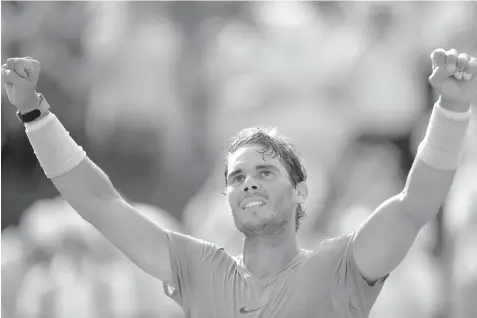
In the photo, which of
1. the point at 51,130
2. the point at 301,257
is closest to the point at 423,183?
the point at 301,257

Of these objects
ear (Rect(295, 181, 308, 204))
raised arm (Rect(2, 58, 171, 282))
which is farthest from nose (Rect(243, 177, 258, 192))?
raised arm (Rect(2, 58, 171, 282))

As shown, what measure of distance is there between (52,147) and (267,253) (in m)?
0.88

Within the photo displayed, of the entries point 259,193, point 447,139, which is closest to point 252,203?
point 259,193

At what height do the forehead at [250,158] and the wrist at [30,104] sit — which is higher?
the wrist at [30,104]

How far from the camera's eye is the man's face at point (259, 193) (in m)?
2.88

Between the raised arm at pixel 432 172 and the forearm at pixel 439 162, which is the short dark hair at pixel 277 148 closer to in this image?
the raised arm at pixel 432 172

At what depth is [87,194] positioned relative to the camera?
2922 millimetres

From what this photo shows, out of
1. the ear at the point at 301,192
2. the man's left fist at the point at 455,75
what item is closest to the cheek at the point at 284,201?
the ear at the point at 301,192

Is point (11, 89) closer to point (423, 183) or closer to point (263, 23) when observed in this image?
point (423, 183)

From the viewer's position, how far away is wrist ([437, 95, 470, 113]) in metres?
2.56

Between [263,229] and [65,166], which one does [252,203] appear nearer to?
[263,229]

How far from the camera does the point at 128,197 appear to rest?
610cm

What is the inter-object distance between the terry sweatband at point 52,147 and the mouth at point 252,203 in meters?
0.64

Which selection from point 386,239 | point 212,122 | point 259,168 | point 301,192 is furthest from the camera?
point 212,122
